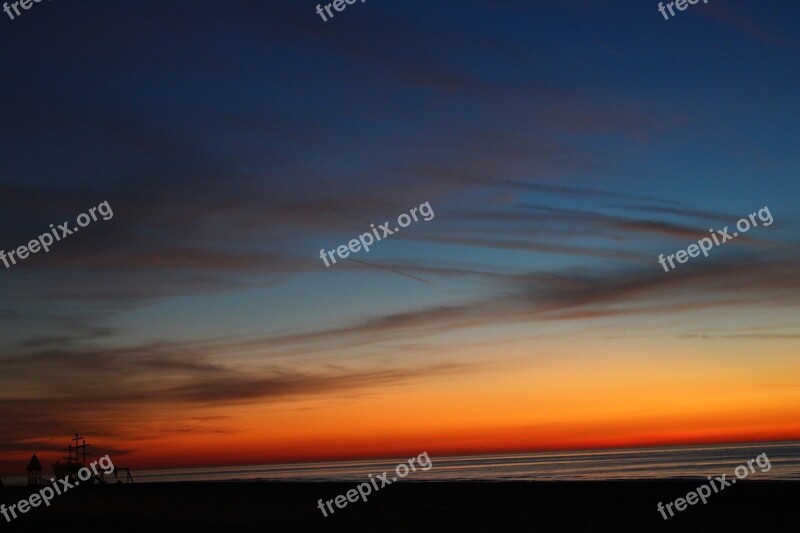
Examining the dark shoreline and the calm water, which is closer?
the dark shoreline

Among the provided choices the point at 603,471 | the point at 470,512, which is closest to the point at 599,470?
the point at 603,471

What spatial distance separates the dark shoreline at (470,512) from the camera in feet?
67.5

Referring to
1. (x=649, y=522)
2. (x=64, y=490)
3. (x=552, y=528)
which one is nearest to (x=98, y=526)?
(x=552, y=528)

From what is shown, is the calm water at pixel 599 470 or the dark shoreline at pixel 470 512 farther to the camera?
the calm water at pixel 599 470

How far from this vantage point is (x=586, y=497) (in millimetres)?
28672

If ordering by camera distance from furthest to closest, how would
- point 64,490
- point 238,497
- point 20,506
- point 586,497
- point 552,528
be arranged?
point 64,490, point 238,497, point 20,506, point 586,497, point 552,528

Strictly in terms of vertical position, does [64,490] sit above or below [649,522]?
above

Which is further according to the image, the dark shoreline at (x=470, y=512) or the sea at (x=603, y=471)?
the sea at (x=603, y=471)

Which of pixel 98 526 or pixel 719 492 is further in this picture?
pixel 719 492

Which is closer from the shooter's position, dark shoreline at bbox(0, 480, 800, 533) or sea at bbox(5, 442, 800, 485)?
dark shoreline at bbox(0, 480, 800, 533)

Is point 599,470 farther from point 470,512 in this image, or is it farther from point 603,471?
point 470,512

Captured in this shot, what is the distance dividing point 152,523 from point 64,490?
32.4m

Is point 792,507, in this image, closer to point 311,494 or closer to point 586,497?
point 586,497

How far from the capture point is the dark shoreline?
2056 cm
